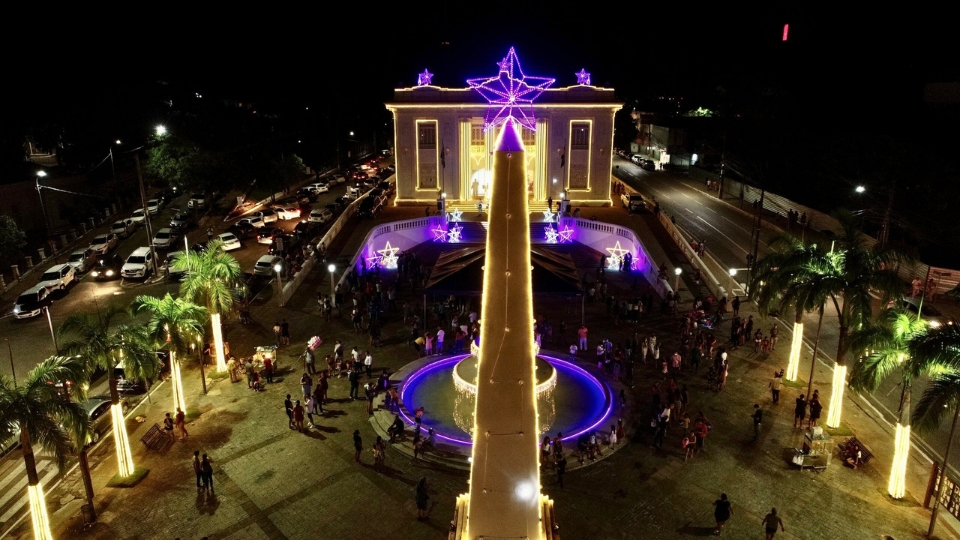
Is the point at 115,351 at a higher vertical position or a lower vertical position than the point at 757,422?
higher

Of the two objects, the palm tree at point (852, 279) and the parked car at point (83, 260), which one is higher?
the palm tree at point (852, 279)

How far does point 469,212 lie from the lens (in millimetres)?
51000

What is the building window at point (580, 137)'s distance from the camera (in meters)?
53.4

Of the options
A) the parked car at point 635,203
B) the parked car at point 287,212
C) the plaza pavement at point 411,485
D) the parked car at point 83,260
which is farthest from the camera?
the parked car at point 287,212

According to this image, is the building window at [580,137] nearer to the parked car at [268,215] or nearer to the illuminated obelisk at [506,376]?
the parked car at [268,215]

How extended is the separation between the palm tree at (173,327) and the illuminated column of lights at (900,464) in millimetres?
21706

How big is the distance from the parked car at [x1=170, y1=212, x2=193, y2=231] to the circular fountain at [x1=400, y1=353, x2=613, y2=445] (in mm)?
33242

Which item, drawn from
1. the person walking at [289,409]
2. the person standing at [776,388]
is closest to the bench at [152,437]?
the person walking at [289,409]

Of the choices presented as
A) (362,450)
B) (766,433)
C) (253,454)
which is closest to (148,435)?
(253,454)

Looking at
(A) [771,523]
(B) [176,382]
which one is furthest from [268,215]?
(A) [771,523]

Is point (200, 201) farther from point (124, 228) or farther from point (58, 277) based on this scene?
point (58, 277)

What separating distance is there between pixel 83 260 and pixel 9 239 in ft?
13.4

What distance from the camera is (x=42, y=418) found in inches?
563

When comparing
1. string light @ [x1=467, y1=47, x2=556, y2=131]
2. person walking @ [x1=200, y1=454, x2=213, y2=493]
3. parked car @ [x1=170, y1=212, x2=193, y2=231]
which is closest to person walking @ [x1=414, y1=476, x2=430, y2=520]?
person walking @ [x1=200, y1=454, x2=213, y2=493]
